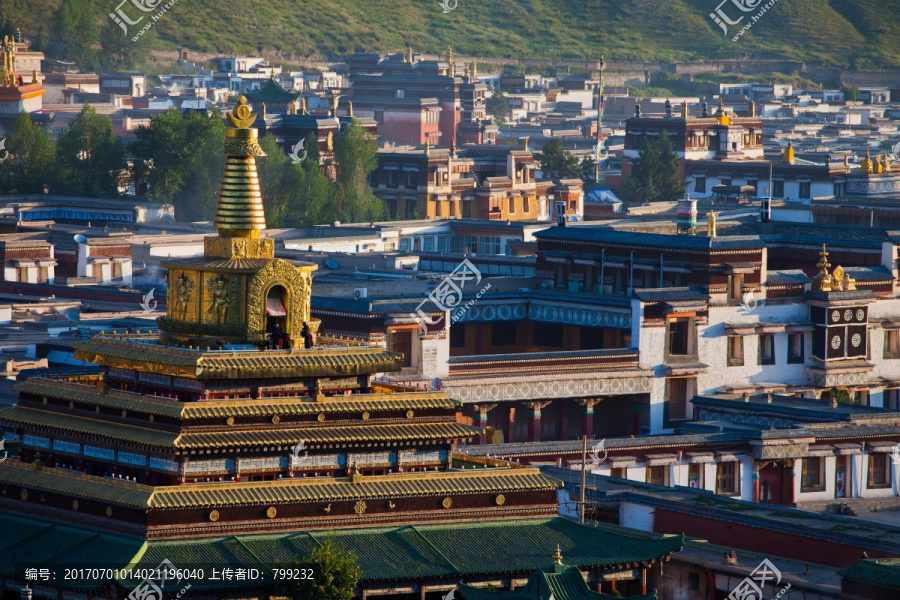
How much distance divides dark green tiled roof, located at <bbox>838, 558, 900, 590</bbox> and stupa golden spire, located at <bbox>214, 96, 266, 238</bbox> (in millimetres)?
15271

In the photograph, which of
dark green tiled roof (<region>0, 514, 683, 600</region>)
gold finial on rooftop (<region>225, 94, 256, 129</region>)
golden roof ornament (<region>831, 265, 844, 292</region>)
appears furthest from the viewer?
golden roof ornament (<region>831, 265, 844, 292</region>)

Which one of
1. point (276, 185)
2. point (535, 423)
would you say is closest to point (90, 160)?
point (276, 185)

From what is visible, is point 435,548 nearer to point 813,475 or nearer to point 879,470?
point 813,475

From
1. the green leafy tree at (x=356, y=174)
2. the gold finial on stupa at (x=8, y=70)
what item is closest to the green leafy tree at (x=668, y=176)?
the green leafy tree at (x=356, y=174)

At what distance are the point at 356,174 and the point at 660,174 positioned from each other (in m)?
25.5

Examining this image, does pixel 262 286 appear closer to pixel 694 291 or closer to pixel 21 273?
pixel 694 291

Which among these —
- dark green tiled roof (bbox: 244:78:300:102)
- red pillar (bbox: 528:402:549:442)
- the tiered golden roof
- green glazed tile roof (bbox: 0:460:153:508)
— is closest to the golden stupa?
green glazed tile roof (bbox: 0:460:153:508)

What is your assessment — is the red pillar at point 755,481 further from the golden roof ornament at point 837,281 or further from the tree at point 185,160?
the tree at point 185,160

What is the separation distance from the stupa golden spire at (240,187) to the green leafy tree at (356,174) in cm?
9621

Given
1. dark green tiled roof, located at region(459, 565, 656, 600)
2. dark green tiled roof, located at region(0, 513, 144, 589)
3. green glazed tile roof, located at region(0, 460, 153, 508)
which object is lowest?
dark green tiled roof, located at region(459, 565, 656, 600)

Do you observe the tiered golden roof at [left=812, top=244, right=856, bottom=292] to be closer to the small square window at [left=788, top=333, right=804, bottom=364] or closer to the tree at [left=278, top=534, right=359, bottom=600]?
the small square window at [left=788, top=333, right=804, bottom=364]

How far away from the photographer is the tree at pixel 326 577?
137 feet

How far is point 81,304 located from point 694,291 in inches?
1061

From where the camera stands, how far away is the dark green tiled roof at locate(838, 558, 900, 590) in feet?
150
